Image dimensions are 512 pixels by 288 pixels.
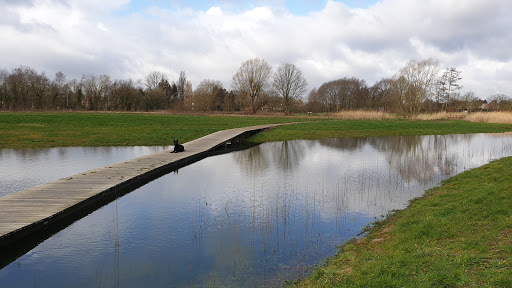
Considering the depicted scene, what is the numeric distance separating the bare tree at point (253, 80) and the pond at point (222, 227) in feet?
162

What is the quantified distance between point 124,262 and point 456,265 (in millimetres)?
4404

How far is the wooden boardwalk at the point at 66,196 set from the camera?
563 centimetres

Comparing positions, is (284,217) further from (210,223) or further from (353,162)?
(353,162)

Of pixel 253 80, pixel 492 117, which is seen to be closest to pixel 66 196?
pixel 492 117

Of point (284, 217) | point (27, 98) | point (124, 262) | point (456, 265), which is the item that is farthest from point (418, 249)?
point (27, 98)

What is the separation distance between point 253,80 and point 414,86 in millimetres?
26290

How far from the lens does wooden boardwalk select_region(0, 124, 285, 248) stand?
563 centimetres

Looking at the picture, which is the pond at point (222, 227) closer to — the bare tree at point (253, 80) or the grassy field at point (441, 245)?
the grassy field at point (441, 245)

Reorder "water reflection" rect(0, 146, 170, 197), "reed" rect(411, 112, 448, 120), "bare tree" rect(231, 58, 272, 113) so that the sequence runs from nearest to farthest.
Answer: "water reflection" rect(0, 146, 170, 197)
"reed" rect(411, 112, 448, 120)
"bare tree" rect(231, 58, 272, 113)

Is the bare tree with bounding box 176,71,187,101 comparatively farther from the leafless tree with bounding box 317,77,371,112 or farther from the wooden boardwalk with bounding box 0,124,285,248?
the wooden boardwalk with bounding box 0,124,285,248

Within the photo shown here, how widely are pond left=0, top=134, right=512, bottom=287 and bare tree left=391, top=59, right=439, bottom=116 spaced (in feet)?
120

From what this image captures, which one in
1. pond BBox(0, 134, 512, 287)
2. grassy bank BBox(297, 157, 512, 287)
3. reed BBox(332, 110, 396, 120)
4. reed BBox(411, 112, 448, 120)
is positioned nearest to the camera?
grassy bank BBox(297, 157, 512, 287)

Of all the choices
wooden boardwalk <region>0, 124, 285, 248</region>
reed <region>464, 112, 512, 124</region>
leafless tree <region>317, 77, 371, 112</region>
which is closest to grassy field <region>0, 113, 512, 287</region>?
wooden boardwalk <region>0, 124, 285, 248</region>

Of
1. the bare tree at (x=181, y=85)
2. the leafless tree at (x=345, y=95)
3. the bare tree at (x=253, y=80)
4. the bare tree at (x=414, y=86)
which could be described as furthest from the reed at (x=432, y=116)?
the bare tree at (x=181, y=85)
